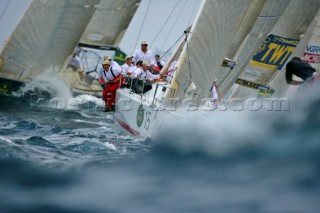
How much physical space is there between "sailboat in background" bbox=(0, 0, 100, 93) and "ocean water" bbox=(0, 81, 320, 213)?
4.68 meters

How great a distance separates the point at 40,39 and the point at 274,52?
5.21m

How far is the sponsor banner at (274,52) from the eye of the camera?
581 inches

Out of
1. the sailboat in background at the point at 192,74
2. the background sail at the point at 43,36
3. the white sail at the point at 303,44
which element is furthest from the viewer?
the white sail at the point at 303,44

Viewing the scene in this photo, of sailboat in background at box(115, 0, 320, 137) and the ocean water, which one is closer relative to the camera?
the ocean water

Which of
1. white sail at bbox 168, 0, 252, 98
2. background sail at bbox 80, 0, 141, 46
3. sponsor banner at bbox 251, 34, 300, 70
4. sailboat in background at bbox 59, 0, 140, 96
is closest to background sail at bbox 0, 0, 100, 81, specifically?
sailboat in background at bbox 59, 0, 140, 96

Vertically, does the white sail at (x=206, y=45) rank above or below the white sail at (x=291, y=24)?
below

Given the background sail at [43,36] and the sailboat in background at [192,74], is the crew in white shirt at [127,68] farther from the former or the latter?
the background sail at [43,36]

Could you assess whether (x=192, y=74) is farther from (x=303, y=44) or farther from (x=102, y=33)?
(x=102, y=33)

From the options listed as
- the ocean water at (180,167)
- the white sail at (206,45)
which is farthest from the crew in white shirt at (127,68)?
the white sail at (206,45)

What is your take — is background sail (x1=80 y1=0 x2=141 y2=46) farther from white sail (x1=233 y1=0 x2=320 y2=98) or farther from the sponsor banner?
the sponsor banner

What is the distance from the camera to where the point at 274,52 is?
49.4ft

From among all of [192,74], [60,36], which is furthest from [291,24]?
[192,74]

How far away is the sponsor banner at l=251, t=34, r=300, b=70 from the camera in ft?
48.4

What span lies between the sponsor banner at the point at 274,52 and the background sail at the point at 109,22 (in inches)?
165
